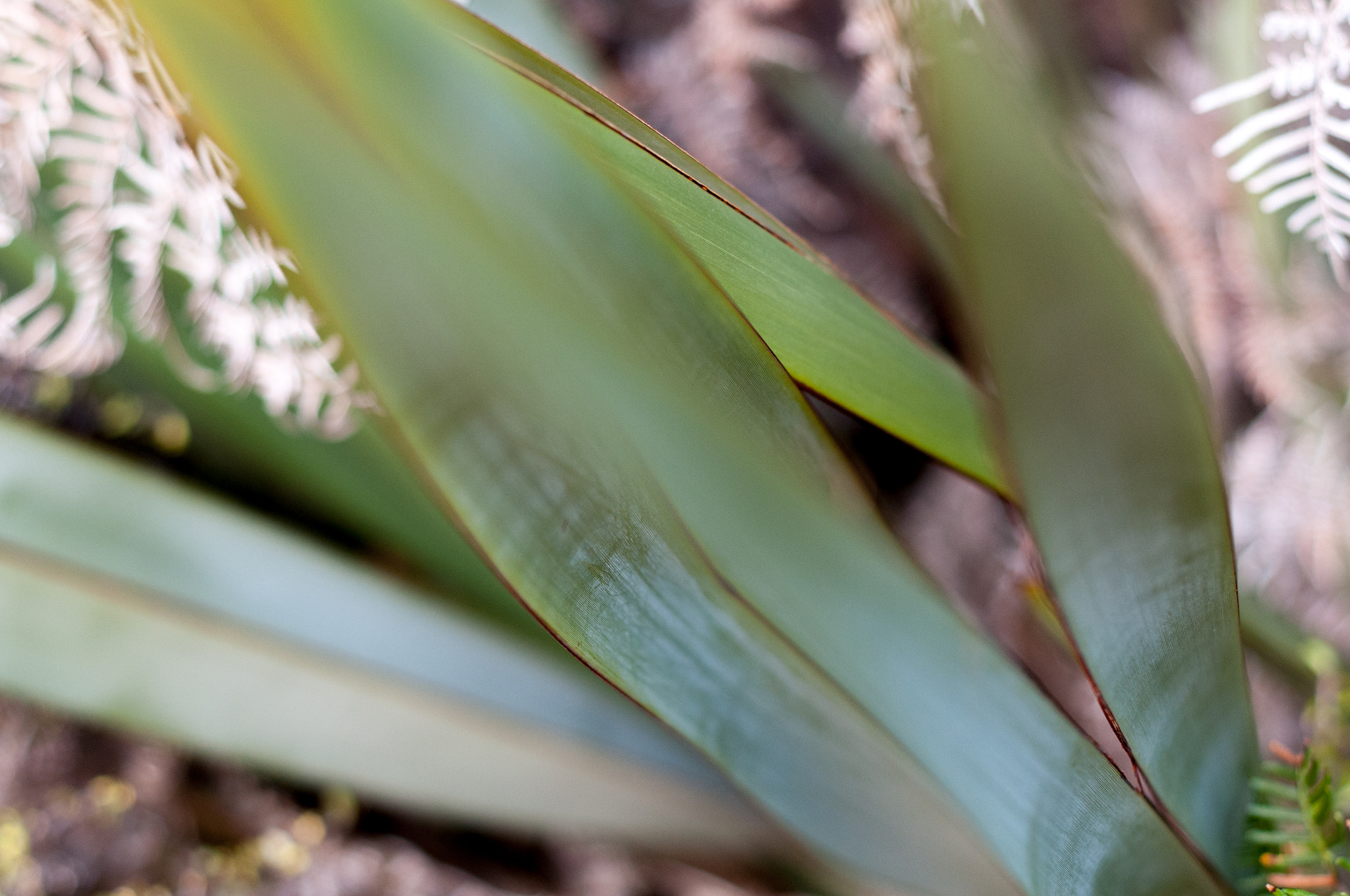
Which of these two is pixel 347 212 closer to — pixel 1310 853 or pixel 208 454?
pixel 1310 853

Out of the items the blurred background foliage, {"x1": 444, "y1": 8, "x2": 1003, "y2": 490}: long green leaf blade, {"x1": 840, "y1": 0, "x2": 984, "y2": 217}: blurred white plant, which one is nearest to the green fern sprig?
the blurred background foliage

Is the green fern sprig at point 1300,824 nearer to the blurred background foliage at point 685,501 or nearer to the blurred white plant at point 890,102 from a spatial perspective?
the blurred background foliage at point 685,501

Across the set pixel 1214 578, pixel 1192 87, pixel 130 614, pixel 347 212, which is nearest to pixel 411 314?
pixel 347 212

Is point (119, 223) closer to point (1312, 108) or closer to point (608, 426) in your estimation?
point (608, 426)

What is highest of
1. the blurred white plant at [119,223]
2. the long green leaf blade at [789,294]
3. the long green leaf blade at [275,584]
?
the long green leaf blade at [789,294]

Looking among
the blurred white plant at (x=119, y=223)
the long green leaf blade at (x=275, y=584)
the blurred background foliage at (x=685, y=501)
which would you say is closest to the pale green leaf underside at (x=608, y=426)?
the blurred background foliage at (x=685, y=501)

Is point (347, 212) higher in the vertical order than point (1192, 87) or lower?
lower

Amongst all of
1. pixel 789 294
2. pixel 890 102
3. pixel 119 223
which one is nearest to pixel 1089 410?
pixel 789 294
